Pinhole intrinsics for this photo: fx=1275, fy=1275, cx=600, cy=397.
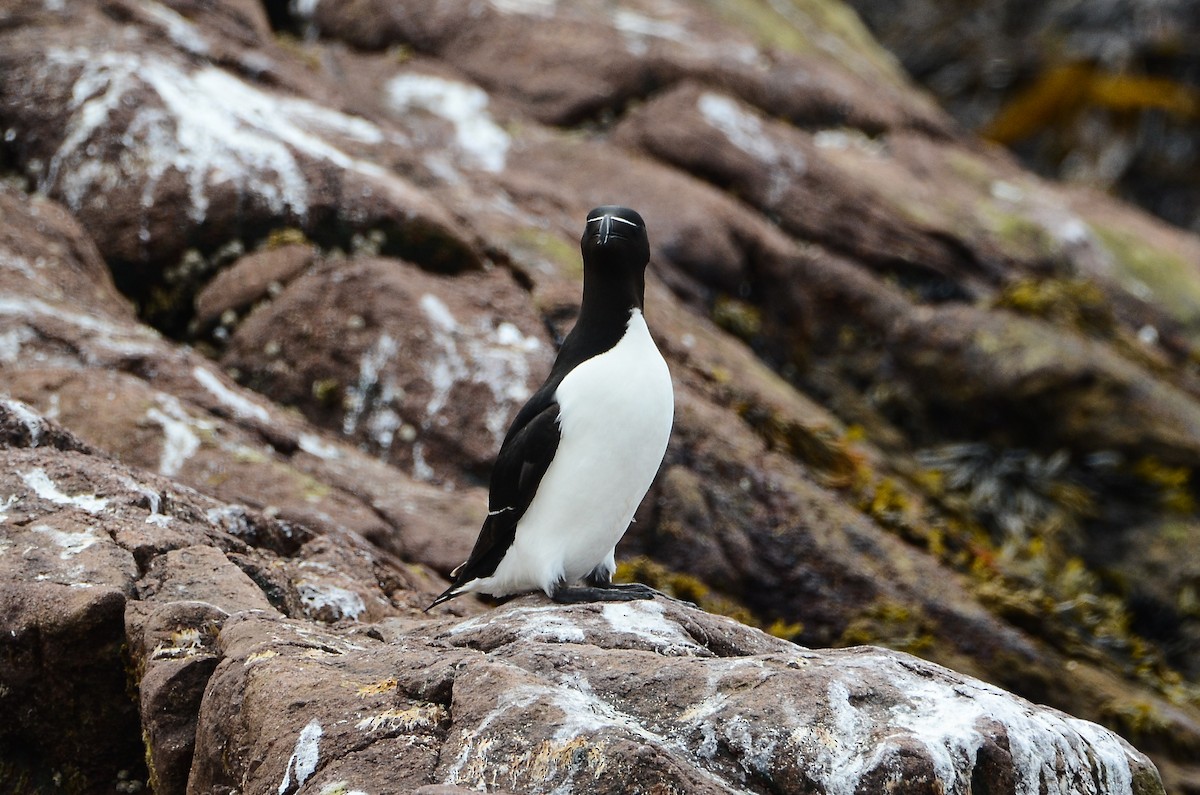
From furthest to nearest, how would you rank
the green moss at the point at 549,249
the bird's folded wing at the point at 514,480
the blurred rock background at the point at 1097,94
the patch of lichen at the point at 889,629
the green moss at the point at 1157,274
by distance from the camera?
the blurred rock background at the point at 1097,94 < the green moss at the point at 1157,274 < the green moss at the point at 549,249 < the patch of lichen at the point at 889,629 < the bird's folded wing at the point at 514,480

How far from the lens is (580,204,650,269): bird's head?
506 cm

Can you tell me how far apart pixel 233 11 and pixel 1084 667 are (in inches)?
316

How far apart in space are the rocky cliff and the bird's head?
4.84 feet

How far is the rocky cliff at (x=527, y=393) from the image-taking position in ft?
12.2

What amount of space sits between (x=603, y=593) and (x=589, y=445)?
1.92 ft

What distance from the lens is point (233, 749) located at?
370 centimetres

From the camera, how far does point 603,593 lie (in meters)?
4.80

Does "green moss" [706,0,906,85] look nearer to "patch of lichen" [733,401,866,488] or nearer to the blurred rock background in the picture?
the blurred rock background

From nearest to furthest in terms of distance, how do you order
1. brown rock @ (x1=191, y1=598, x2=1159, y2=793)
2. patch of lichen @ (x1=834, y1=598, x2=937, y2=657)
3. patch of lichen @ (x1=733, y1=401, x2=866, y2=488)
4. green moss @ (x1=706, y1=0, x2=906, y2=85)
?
brown rock @ (x1=191, y1=598, x2=1159, y2=793)
patch of lichen @ (x1=834, y1=598, x2=937, y2=657)
patch of lichen @ (x1=733, y1=401, x2=866, y2=488)
green moss @ (x1=706, y1=0, x2=906, y2=85)

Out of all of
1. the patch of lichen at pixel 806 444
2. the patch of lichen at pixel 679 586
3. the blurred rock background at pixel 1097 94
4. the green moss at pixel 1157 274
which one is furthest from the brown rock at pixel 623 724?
the blurred rock background at pixel 1097 94

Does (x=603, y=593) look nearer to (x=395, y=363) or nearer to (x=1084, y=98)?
(x=395, y=363)

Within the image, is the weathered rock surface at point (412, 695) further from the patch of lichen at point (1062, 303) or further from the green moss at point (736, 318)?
the patch of lichen at point (1062, 303)

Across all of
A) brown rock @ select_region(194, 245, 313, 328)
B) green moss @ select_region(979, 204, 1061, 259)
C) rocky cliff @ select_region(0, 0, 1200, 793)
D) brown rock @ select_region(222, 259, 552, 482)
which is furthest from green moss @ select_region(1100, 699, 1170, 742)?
brown rock @ select_region(194, 245, 313, 328)

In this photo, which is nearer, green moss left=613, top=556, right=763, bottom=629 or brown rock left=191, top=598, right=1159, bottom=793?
brown rock left=191, top=598, right=1159, bottom=793
